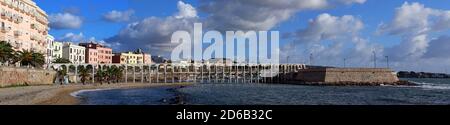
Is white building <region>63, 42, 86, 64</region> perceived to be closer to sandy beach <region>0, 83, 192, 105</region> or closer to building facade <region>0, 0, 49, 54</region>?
building facade <region>0, 0, 49, 54</region>

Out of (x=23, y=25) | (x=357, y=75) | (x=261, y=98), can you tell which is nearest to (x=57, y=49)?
(x=23, y=25)

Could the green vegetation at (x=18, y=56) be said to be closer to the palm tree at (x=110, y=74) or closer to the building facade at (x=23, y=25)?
the building facade at (x=23, y=25)

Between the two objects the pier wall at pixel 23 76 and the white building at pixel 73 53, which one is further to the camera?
the white building at pixel 73 53

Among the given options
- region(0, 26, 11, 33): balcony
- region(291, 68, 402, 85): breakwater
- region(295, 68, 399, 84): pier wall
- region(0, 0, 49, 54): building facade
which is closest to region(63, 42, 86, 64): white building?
region(0, 0, 49, 54): building facade

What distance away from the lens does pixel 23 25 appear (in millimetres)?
98812

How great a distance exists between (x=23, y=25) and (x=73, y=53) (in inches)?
3555

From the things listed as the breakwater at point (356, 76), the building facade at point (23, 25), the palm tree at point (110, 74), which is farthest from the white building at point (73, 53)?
the breakwater at point (356, 76)

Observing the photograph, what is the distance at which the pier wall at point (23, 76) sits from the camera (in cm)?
6575

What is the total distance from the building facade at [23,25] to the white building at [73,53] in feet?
205

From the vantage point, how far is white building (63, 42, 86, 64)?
600ft

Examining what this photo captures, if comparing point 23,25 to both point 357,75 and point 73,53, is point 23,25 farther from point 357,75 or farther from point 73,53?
point 357,75

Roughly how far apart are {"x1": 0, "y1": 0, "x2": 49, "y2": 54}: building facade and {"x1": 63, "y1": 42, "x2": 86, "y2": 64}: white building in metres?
62.5
